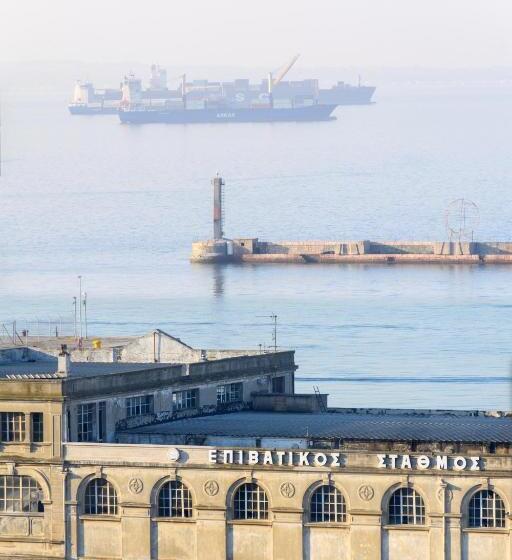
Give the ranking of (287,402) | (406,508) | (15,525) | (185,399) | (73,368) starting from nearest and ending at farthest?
(406,508), (15,525), (185,399), (73,368), (287,402)

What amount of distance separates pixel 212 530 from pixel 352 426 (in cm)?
696

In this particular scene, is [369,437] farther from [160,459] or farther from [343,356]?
[343,356]

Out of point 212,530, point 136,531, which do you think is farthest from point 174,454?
point 136,531

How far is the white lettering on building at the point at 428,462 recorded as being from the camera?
63.6 metres

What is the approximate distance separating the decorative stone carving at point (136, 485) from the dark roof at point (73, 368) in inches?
194

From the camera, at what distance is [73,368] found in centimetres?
7619

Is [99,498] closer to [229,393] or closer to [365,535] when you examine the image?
[365,535]

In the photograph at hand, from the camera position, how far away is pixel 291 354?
264 feet

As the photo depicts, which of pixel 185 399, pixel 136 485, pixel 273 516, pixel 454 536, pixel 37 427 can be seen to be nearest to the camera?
pixel 454 536

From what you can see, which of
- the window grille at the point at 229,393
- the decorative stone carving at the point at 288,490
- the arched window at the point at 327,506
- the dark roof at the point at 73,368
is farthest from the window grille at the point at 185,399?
the arched window at the point at 327,506

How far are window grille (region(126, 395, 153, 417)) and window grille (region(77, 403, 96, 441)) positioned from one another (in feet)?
6.32

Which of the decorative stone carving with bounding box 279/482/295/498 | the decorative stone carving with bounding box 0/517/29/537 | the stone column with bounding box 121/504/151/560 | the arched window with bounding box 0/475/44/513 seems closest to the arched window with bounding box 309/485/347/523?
the decorative stone carving with bounding box 279/482/295/498

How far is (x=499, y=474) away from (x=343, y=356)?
9029 centimetres

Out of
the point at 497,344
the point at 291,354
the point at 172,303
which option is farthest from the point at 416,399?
the point at 172,303
